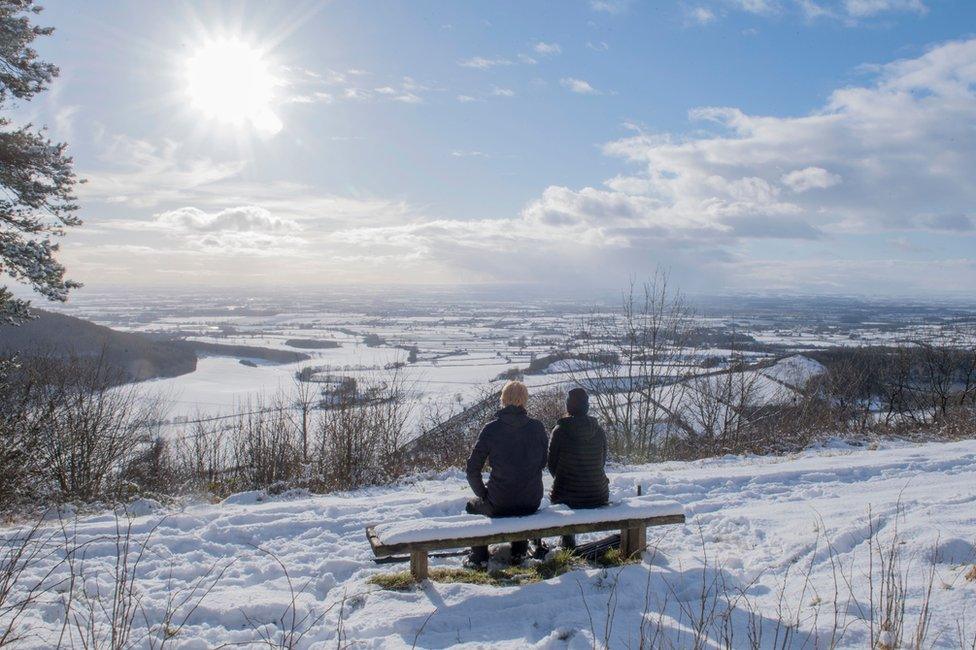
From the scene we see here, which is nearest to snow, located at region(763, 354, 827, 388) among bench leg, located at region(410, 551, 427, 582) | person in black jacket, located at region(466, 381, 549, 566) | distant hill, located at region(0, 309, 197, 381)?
person in black jacket, located at region(466, 381, 549, 566)

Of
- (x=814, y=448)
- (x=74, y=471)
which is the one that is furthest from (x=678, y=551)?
(x=74, y=471)

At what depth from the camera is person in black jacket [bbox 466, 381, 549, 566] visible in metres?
5.21

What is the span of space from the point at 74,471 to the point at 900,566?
13163 millimetres

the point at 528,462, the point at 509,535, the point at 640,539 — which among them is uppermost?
the point at 528,462

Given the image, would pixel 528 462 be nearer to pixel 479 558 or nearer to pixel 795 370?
pixel 479 558

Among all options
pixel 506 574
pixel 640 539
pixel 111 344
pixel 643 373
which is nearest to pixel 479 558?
pixel 506 574

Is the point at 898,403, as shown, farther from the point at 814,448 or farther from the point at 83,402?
the point at 83,402

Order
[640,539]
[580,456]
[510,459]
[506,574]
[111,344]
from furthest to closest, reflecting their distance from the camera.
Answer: [111,344]
[580,456]
[640,539]
[510,459]
[506,574]

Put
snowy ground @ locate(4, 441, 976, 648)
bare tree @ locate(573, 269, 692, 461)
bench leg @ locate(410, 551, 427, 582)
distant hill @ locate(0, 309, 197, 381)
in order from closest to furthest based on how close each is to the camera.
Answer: snowy ground @ locate(4, 441, 976, 648), bench leg @ locate(410, 551, 427, 582), bare tree @ locate(573, 269, 692, 461), distant hill @ locate(0, 309, 197, 381)

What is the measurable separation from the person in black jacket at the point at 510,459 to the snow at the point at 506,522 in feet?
0.71

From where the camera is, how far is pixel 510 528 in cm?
484

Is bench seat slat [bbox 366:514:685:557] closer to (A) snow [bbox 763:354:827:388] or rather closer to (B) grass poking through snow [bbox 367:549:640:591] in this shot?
(B) grass poking through snow [bbox 367:549:640:591]

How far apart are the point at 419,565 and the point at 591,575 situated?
1434mm

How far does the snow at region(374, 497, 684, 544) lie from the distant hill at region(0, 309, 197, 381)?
2019 cm
